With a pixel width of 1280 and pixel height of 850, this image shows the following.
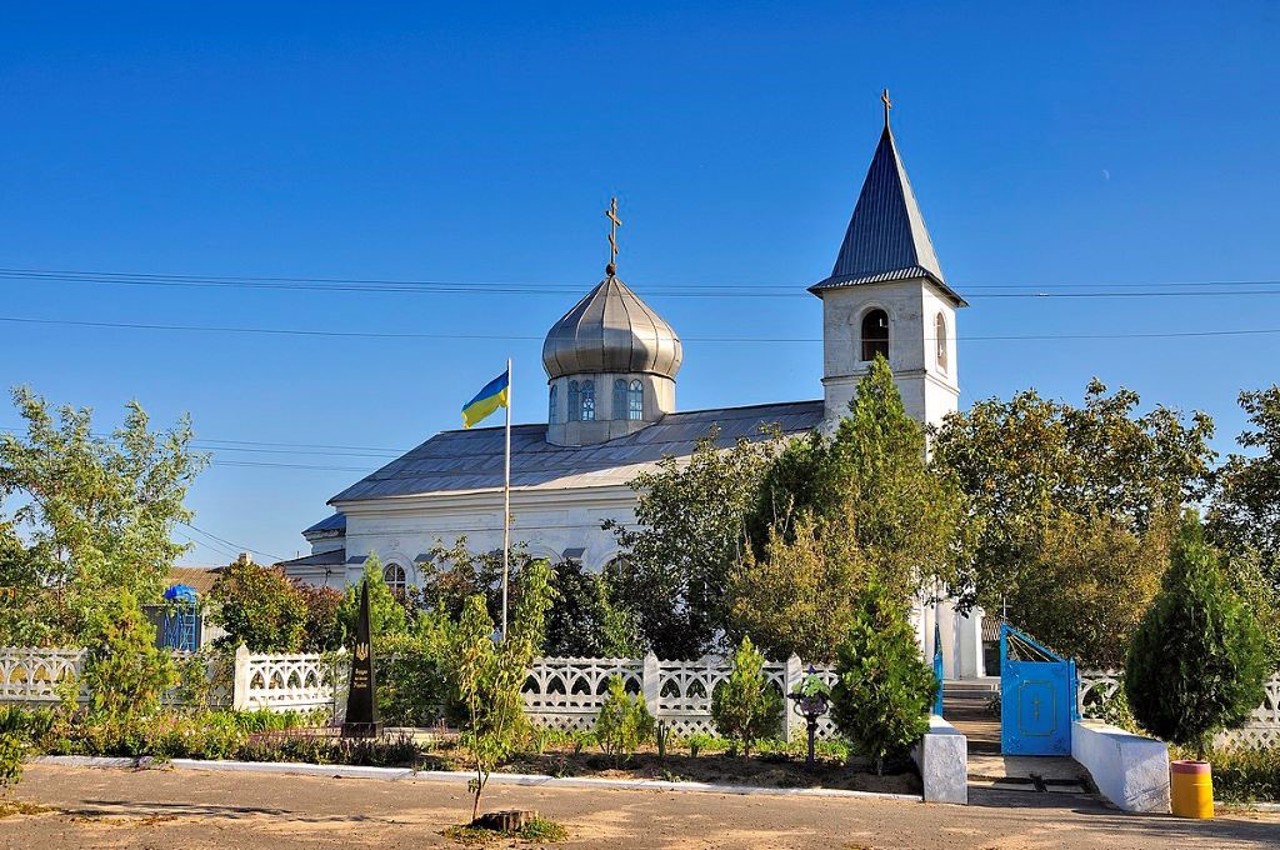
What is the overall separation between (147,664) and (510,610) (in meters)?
10.3

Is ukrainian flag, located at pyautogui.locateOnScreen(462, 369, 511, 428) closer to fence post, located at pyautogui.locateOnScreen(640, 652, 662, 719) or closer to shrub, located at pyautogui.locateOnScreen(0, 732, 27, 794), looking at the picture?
fence post, located at pyautogui.locateOnScreen(640, 652, 662, 719)

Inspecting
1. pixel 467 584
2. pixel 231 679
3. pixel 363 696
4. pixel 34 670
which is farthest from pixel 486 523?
pixel 363 696

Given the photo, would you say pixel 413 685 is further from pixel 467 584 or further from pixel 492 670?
pixel 492 670

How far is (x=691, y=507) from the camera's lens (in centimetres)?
2805

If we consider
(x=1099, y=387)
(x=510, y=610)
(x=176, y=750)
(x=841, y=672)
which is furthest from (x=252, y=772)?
(x=1099, y=387)

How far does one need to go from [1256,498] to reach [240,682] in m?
20.8

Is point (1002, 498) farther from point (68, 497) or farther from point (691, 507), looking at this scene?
point (68, 497)

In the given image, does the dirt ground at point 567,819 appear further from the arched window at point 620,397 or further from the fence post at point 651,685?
the arched window at point 620,397

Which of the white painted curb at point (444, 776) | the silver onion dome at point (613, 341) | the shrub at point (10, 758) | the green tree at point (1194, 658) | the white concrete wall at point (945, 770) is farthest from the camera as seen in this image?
the silver onion dome at point (613, 341)

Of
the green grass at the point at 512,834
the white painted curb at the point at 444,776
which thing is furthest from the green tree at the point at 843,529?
the green grass at the point at 512,834

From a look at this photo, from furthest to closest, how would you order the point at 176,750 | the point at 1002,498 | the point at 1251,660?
the point at 1002,498 → the point at 176,750 → the point at 1251,660

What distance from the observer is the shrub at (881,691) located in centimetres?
1605

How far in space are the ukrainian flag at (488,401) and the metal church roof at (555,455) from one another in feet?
38.4

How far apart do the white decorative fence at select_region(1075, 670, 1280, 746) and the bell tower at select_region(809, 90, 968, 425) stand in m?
16.7
